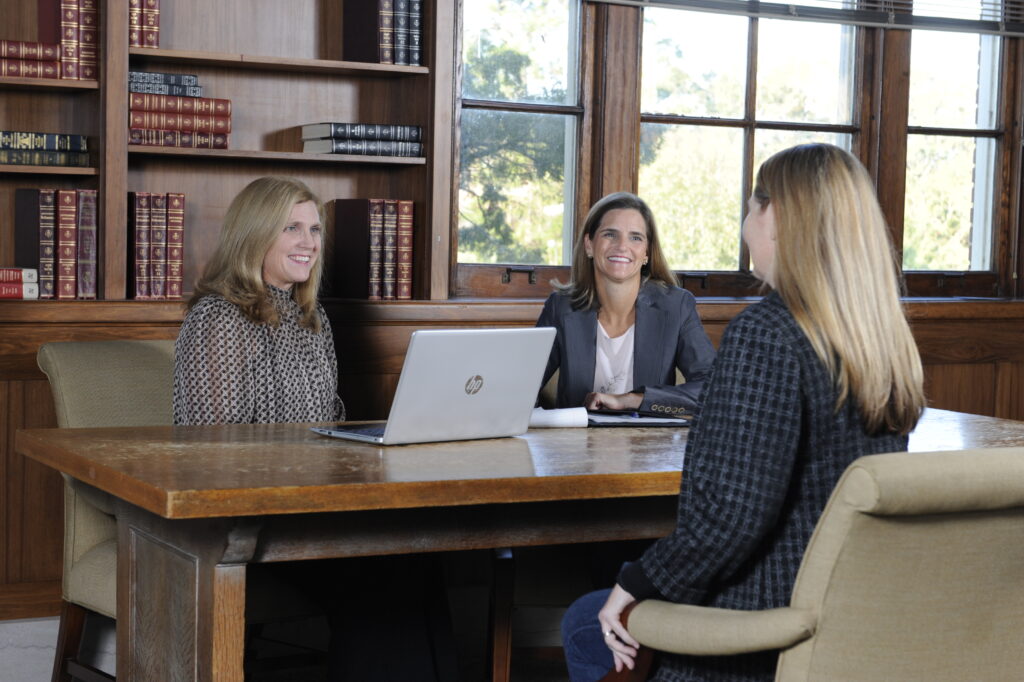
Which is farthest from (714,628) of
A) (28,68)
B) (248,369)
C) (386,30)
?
(28,68)

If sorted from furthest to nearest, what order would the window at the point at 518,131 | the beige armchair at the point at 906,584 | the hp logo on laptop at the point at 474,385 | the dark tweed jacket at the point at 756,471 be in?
1. the window at the point at 518,131
2. the hp logo on laptop at the point at 474,385
3. the dark tweed jacket at the point at 756,471
4. the beige armchair at the point at 906,584

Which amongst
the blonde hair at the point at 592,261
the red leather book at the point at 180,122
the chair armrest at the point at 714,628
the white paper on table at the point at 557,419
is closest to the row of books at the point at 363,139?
the red leather book at the point at 180,122

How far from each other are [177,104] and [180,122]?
0.05 meters

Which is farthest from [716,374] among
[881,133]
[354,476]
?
[881,133]

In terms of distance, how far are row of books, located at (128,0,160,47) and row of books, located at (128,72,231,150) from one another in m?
0.09

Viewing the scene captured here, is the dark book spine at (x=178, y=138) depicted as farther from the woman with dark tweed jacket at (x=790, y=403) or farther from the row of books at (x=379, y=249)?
the woman with dark tweed jacket at (x=790, y=403)

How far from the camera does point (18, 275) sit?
3.29m

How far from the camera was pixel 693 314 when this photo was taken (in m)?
3.36

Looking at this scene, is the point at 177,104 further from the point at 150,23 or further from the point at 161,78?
the point at 150,23

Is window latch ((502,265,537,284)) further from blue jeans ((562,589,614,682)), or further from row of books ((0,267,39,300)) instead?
blue jeans ((562,589,614,682))

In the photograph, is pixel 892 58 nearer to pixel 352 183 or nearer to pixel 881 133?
pixel 881 133

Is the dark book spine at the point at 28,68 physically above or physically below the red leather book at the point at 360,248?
above

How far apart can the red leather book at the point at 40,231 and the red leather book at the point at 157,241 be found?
26 centimetres

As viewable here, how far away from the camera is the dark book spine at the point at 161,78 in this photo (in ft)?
11.1
